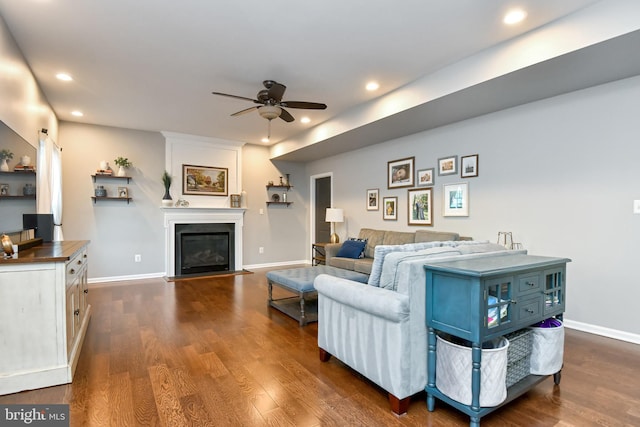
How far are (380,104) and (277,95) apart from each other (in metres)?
1.42

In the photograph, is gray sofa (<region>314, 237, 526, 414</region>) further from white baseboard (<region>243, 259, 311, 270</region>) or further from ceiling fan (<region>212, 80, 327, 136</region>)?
white baseboard (<region>243, 259, 311, 270</region>)

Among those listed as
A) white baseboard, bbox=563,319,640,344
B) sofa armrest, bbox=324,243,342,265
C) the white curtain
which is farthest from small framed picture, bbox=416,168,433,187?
the white curtain

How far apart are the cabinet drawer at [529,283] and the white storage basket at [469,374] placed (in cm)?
34

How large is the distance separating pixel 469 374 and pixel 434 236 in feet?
9.44

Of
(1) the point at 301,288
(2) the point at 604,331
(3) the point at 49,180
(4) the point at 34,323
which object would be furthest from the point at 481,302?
(3) the point at 49,180

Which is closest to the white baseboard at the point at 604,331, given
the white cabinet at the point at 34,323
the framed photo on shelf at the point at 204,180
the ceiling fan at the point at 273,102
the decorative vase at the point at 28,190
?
the ceiling fan at the point at 273,102

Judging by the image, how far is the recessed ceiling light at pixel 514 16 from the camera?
2.47 m

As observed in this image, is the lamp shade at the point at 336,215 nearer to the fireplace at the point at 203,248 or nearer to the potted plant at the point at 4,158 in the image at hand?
the fireplace at the point at 203,248

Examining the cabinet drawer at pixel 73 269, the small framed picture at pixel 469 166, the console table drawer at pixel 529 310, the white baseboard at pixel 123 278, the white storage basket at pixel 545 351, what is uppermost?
the small framed picture at pixel 469 166

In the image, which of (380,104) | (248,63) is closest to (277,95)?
(248,63)

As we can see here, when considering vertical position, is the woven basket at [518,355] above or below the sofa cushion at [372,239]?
below

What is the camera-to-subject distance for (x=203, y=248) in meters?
6.43

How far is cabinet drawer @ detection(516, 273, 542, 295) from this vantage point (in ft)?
6.30

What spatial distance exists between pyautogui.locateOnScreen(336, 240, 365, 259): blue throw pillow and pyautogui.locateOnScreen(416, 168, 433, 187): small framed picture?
1.31 metres
